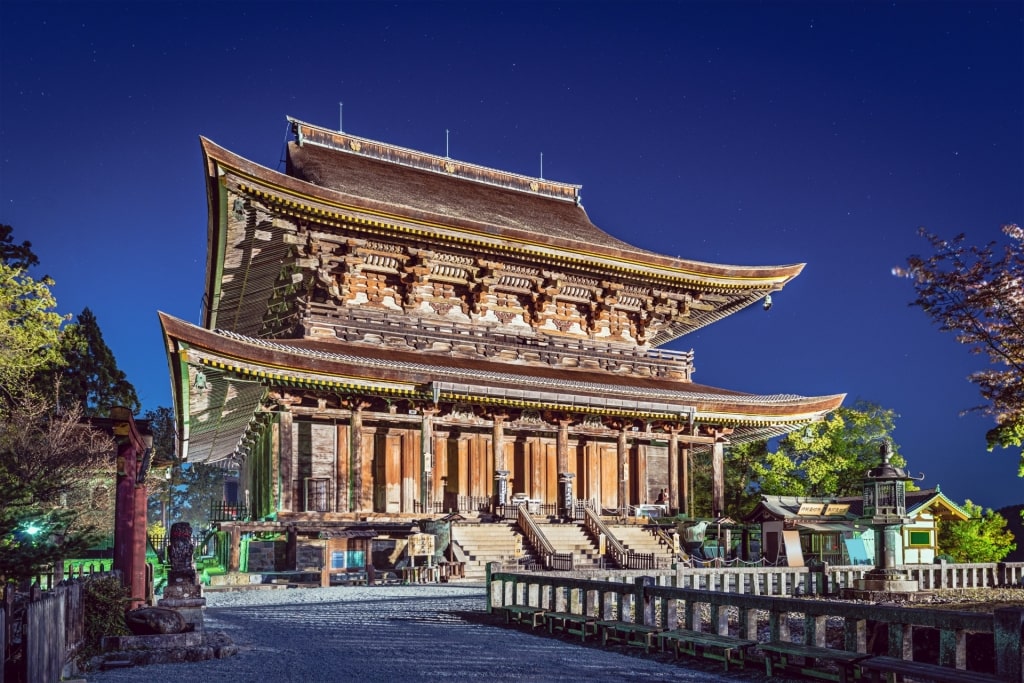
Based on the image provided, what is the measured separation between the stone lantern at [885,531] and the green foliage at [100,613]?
15202mm

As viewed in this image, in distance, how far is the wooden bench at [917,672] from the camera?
25.6 feet

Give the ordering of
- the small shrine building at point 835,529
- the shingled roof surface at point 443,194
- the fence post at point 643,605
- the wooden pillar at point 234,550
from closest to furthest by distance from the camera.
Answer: the fence post at point 643,605 < the wooden pillar at point 234,550 < the small shrine building at point 835,529 < the shingled roof surface at point 443,194

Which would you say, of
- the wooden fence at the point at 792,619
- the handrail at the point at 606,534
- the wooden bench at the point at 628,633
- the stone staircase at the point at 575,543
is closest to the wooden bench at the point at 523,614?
the wooden fence at the point at 792,619

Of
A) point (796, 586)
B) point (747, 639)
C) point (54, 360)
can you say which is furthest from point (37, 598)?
point (54, 360)

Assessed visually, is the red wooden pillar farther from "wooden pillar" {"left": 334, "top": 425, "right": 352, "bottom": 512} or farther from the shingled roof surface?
the shingled roof surface

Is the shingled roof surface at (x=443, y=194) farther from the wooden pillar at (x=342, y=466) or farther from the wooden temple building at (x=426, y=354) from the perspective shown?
the wooden pillar at (x=342, y=466)

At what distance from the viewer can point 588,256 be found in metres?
32.7

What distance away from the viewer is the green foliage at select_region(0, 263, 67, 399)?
3000 cm

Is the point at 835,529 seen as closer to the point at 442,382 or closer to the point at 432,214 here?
the point at 442,382

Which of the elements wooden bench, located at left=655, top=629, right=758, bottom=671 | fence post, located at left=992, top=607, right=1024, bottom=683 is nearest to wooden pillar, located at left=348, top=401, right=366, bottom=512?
wooden bench, located at left=655, top=629, right=758, bottom=671

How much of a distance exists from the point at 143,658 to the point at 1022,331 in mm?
16623

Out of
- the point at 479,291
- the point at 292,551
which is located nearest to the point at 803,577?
the point at 292,551

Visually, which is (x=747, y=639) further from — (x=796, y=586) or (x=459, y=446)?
(x=459, y=446)

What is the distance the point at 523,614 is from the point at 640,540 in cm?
Result: 1463
